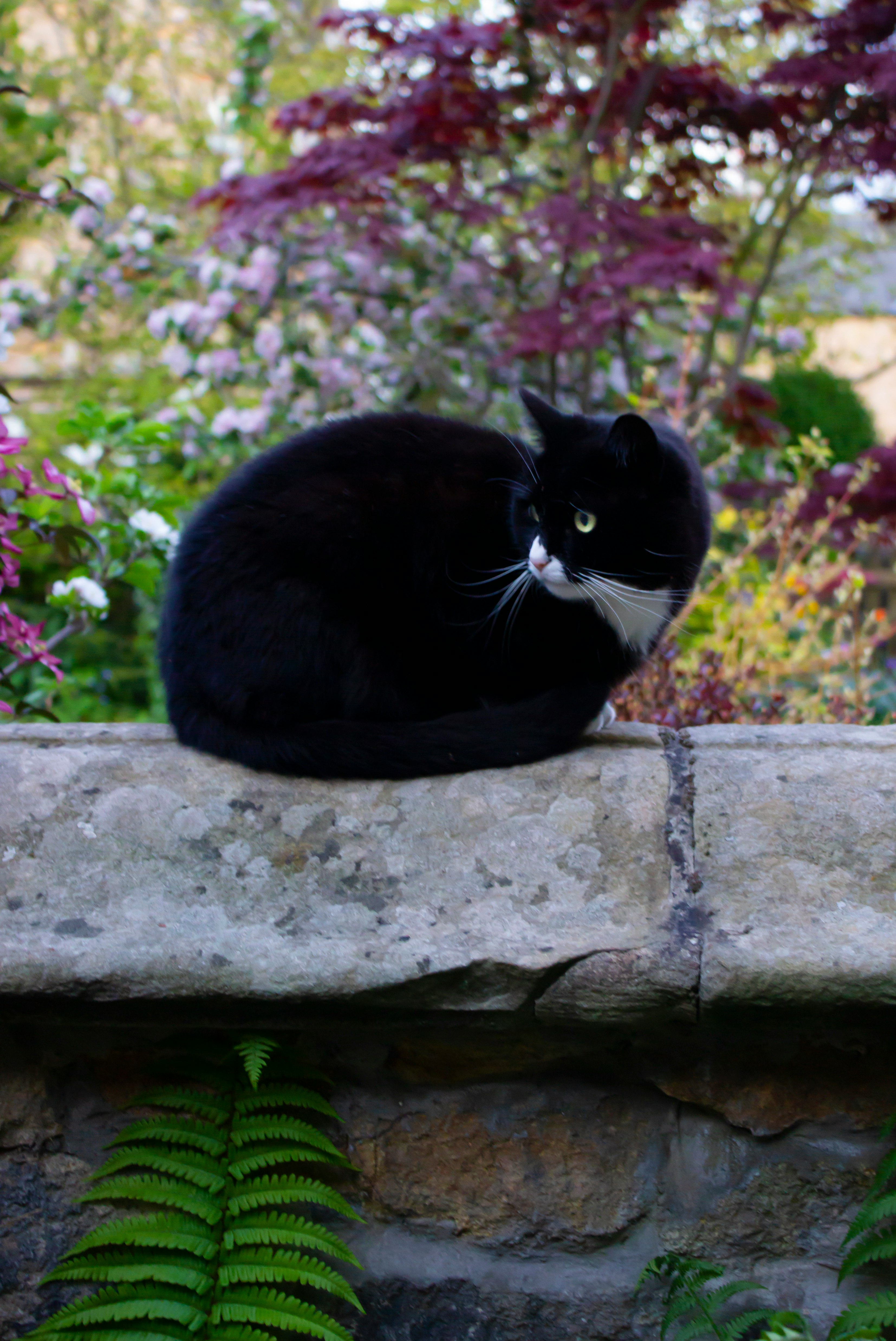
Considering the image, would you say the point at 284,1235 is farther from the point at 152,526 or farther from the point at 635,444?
the point at 152,526

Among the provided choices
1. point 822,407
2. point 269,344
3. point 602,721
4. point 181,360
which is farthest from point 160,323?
point 822,407

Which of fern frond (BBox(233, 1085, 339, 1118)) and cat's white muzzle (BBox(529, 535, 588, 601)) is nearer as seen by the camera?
fern frond (BBox(233, 1085, 339, 1118))

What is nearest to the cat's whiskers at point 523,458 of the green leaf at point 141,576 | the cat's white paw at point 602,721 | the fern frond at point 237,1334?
the cat's white paw at point 602,721

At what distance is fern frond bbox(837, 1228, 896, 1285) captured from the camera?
1.13 m

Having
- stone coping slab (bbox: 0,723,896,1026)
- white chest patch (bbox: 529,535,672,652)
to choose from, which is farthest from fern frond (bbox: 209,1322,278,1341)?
white chest patch (bbox: 529,535,672,652)

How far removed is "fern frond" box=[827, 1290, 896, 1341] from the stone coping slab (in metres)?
0.32

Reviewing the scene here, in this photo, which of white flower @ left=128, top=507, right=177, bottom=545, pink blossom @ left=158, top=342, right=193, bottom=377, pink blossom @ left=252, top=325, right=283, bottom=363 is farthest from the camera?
pink blossom @ left=158, top=342, right=193, bottom=377

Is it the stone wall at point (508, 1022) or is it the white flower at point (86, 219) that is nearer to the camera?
the stone wall at point (508, 1022)

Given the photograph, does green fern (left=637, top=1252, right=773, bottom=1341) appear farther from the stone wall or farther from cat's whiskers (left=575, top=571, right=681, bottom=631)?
cat's whiskers (left=575, top=571, right=681, bottom=631)

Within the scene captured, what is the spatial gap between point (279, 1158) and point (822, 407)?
267 inches

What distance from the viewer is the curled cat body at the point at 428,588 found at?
1.53m

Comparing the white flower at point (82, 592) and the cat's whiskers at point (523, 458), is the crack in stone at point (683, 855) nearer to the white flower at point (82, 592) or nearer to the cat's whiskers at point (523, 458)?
the cat's whiskers at point (523, 458)

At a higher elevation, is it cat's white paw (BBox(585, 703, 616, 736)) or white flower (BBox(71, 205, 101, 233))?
white flower (BBox(71, 205, 101, 233))

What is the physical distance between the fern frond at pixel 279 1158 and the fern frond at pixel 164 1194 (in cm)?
4
